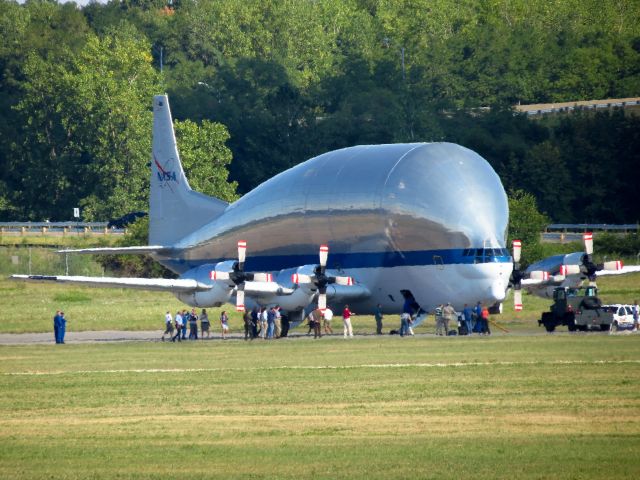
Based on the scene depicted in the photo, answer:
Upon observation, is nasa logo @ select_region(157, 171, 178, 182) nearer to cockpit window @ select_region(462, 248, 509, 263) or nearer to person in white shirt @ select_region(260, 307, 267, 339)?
person in white shirt @ select_region(260, 307, 267, 339)

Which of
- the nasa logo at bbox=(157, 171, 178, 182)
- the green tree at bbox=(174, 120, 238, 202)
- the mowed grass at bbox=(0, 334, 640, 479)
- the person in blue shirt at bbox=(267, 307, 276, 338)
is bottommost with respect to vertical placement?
the mowed grass at bbox=(0, 334, 640, 479)

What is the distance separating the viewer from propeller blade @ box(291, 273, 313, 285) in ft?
183

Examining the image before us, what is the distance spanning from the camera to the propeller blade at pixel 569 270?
5812 cm

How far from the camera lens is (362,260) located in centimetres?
5816

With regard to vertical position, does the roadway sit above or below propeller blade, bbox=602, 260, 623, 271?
below

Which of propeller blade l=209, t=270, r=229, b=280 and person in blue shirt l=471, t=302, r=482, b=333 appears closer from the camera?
person in blue shirt l=471, t=302, r=482, b=333

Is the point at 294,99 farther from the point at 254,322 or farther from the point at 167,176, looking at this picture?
the point at 254,322

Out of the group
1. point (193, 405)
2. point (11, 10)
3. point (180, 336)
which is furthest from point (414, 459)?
point (11, 10)

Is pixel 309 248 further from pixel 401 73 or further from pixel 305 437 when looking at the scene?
pixel 401 73

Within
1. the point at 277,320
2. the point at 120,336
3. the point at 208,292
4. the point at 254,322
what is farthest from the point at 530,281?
the point at 120,336

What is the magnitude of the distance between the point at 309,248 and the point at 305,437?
34.7 meters

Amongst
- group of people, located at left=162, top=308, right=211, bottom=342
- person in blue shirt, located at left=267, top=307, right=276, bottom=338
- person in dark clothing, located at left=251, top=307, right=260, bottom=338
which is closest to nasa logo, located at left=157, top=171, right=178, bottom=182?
group of people, located at left=162, top=308, right=211, bottom=342

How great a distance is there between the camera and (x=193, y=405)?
102 feet

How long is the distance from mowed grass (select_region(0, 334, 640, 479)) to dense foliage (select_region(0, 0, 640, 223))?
64.5m
